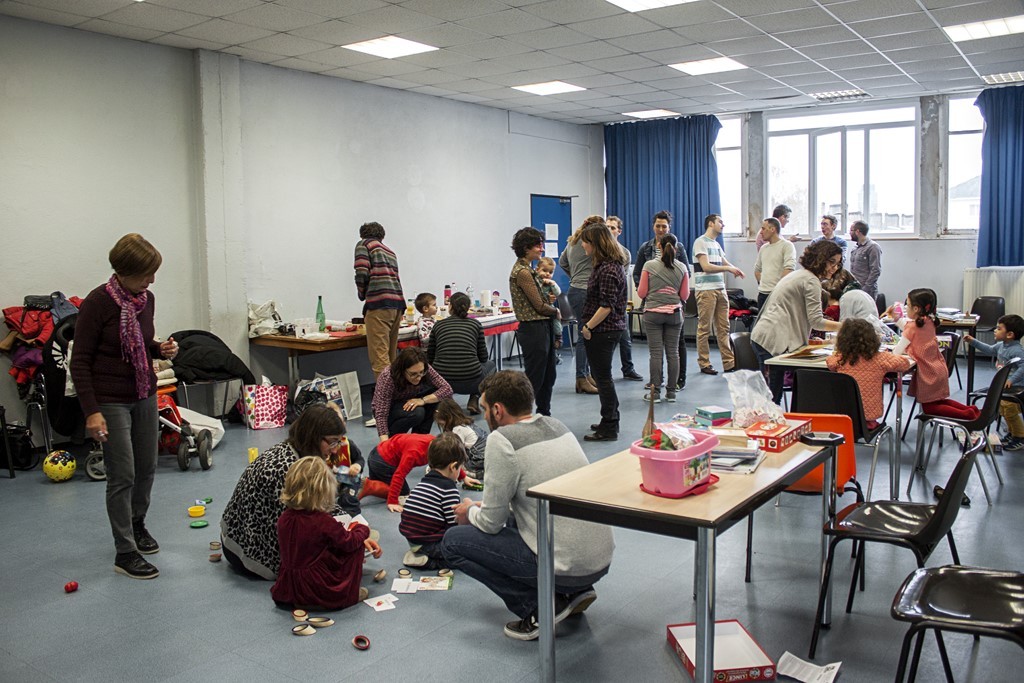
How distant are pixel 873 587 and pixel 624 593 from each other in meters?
0.95

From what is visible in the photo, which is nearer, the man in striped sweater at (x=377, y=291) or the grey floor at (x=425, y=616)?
the grey floor at (x=425, y=616)

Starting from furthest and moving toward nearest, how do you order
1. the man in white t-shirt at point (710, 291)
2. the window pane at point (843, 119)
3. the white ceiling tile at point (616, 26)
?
the window pane at point (843, 119) < the man in white t-shirt at point (710, 291) < the white ceiling tile at point (616, 26)

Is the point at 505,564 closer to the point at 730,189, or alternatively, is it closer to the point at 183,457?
the point at 183,457

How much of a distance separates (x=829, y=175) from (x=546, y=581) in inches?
360

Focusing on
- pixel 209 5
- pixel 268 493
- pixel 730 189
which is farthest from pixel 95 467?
pixel 730 189

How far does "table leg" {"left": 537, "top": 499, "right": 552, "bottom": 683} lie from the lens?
8.20ft

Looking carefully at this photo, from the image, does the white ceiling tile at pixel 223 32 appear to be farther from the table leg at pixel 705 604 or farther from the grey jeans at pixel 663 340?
the table leg at pixel 705 604

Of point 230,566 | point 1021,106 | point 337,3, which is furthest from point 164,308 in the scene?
point 1021,106

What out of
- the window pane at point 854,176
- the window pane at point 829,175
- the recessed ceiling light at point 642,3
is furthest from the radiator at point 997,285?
the recessed ceiling light at point 642,3

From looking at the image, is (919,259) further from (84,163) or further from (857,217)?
(84,163)

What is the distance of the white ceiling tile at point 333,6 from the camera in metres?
5.34

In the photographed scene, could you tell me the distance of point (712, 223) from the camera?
8.89 m

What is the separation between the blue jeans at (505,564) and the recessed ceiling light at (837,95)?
7.83 meters

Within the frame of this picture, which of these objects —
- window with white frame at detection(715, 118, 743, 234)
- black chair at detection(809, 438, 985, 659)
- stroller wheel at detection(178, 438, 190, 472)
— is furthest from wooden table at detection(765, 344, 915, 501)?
window with white frame at detection(715, 118, 743, 234)
